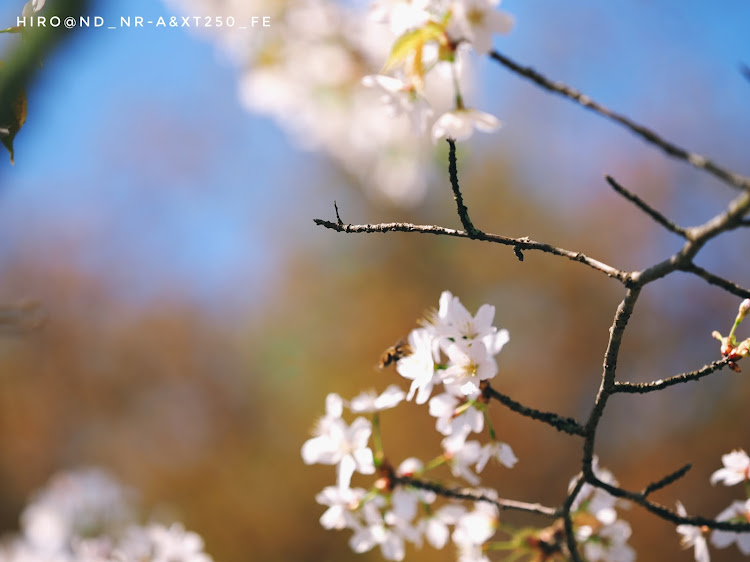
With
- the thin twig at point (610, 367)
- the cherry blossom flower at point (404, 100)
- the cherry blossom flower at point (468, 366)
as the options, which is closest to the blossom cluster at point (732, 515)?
the thin twig at point (610, 367)

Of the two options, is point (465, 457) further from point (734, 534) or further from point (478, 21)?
point (478, 21)

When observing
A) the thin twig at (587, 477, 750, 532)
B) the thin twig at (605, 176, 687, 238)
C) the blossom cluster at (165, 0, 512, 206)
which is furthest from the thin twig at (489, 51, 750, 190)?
the blossom cluster at (165, 0, 512, 206)

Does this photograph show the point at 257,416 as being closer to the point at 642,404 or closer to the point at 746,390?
the point at 642,404

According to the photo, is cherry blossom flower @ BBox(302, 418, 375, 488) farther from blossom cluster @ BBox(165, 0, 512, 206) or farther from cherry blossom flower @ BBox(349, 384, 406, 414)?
blossom cluster @ BBox(165, 0, 512, 206)

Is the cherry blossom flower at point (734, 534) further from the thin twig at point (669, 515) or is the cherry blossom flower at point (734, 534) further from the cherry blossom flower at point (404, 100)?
the cherry blossom flower at point (404, 100)

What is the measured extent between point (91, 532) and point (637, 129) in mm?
2047

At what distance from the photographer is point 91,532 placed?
72.8 inches

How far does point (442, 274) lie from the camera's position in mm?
6383

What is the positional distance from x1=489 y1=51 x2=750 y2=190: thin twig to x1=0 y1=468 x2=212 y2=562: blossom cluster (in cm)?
100

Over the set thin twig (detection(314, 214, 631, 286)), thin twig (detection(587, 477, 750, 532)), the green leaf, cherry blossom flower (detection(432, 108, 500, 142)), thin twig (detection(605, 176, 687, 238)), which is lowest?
thin twig (detection(587, 477, 750, 532))

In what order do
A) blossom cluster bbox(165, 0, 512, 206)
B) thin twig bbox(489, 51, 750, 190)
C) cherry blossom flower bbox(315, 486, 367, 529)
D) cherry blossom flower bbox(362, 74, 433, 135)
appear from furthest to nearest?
1. blossom cluster bbox(165, 0, 512, 206)
2. cherry blossom flower bbox(315, 486, 367, 529)
3. cherry blossom flower bbox(362, 74, 433, 135)
4. thin twig bbox(489, 51, 750, 190)

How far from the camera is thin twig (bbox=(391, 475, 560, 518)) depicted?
28.1 inches

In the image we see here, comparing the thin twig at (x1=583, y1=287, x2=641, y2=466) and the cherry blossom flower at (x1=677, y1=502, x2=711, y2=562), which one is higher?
Answer: the thin twig at (x1=583, y1=287, x2=641, y2=466)

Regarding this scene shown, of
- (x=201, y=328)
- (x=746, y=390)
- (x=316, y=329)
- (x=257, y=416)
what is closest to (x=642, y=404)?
(x=746, y=390)
